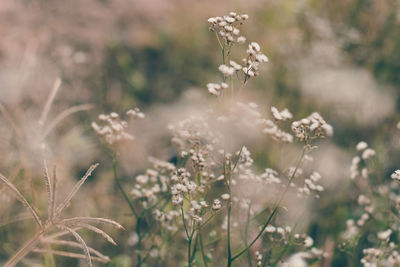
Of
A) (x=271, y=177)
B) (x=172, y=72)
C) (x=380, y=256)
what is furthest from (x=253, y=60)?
(x=172, y=72)

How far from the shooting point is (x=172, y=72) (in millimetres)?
3967

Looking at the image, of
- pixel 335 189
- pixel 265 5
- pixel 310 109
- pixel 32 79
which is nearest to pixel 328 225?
pixel 335 189

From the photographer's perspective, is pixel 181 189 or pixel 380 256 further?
pixel 380 256

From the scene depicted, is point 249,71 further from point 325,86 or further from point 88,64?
point 88,64

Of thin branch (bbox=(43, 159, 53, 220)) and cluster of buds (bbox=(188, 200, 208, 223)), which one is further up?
cluster of buds (bbox=(188, 200, 208, 223))

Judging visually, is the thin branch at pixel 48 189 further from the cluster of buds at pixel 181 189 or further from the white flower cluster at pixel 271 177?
the white flower cluster at pixel 271 177

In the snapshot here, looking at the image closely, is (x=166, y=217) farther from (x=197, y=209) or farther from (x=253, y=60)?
(x=253, y=60)

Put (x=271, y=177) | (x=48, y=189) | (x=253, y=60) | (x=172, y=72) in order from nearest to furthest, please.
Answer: (x=48, y=189) → (x=253, y=60) → (x=271, y=177) → (x=172, y=72)

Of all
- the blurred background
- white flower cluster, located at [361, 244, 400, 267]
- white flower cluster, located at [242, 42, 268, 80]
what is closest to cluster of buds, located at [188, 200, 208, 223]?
white flower cluster, located at [242, 42, 268, 80]

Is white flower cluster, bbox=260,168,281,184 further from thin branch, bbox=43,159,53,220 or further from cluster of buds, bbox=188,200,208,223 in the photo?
thin branch, bbox=43,159,53,220

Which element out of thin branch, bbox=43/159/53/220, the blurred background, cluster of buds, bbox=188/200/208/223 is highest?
the blurred background

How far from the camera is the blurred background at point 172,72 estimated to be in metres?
2.97

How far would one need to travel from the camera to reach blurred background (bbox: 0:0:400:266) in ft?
9.73

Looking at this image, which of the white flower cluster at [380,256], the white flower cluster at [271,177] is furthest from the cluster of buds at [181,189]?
the white flower cluster at [380,256]
